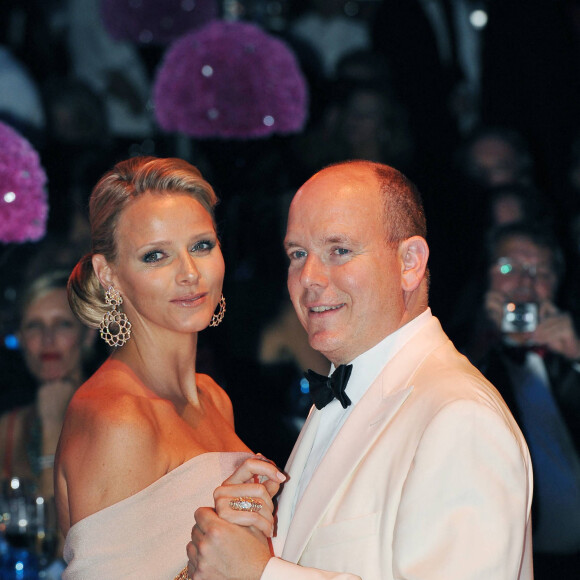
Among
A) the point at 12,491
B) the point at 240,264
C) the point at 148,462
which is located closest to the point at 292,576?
the point at 148,462

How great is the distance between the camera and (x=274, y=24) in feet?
19.7

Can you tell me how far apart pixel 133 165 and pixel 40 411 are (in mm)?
2027

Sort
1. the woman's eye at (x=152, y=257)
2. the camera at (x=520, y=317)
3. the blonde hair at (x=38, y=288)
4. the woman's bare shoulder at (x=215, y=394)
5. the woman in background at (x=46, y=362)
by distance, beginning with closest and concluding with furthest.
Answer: the woman's eye at (x=152, y=257), the woman's bare shoulder at (x=215, y=394), the camera at (x=520, y=317), the woman in background at (x=46, y=362), the blonde hair at (x=38, y=288)

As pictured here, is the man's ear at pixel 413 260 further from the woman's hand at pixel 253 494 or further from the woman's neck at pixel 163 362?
the woman's neck at pixel 163 362

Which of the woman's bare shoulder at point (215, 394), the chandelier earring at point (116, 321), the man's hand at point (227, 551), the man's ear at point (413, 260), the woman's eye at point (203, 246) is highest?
the woman's eye at point (203, 246)

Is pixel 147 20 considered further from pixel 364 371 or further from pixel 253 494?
pixel 253 494

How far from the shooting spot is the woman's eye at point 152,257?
9.05 ft

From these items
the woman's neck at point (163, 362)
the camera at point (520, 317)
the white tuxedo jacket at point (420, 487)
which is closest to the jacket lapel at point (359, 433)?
the white tuxedo jacket at point (420, 487)

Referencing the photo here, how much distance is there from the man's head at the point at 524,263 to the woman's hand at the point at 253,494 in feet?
7.77

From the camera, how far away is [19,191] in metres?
3.70

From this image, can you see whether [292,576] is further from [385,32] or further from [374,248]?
[385,32]

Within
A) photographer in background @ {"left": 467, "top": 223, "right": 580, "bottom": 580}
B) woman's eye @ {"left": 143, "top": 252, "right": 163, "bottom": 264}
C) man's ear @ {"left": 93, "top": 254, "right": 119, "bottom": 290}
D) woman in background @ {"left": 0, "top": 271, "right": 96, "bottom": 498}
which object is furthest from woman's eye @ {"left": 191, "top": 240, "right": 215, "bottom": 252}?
woman in background @ {"left": 0, "top": 271, "right": 96, "bottom": 498}

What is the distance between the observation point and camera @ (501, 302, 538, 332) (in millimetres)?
4090

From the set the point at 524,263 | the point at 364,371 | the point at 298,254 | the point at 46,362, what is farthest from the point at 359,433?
the point at 46,362
